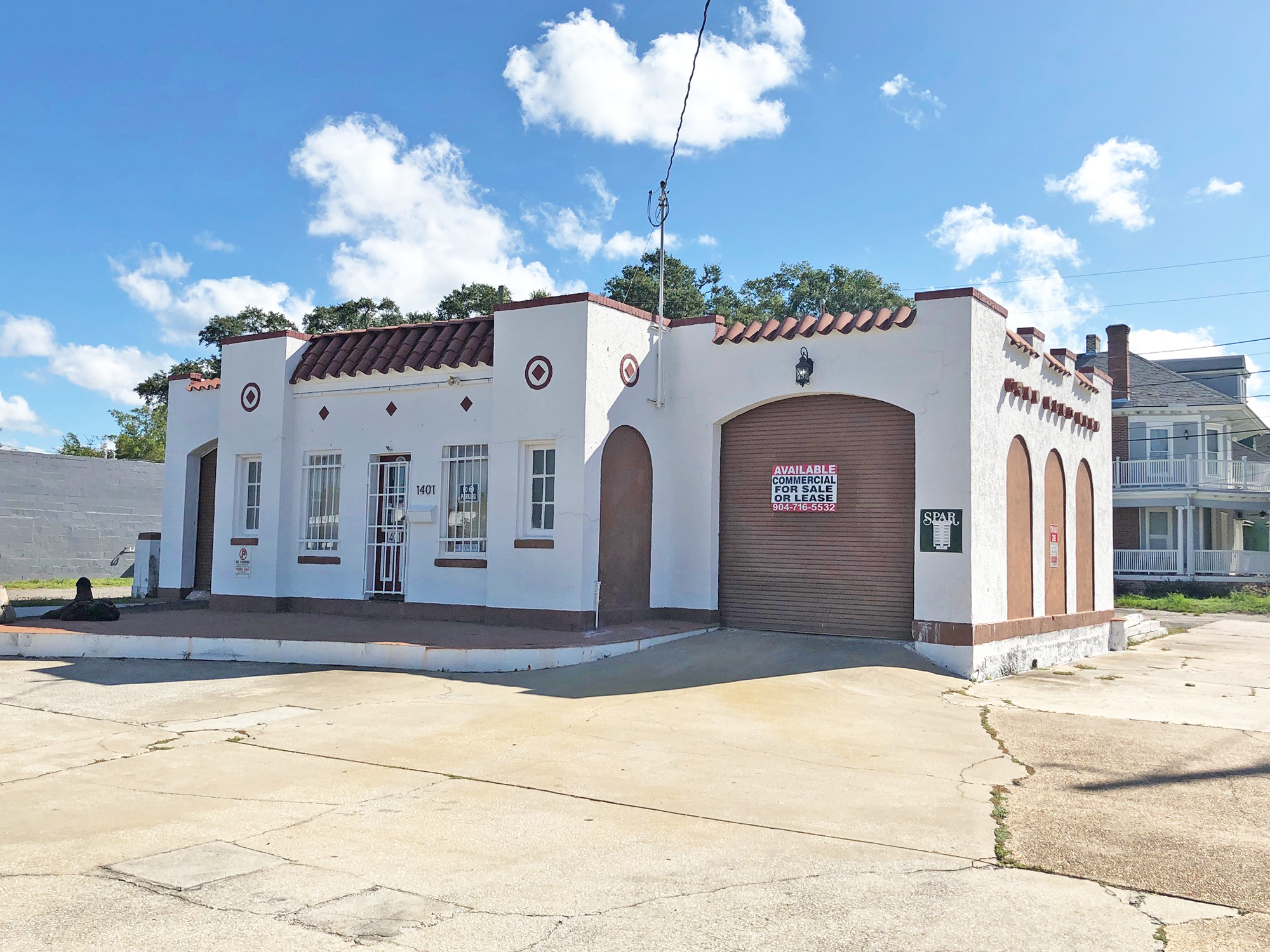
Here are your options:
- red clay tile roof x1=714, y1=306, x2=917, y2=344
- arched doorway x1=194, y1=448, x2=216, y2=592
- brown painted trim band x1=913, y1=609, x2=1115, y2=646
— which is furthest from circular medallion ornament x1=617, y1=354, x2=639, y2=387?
arched doorway x1=194, y1=448, x2=216, y2=592

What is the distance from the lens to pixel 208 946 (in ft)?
12.7

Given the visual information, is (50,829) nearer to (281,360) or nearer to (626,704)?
(626,704)

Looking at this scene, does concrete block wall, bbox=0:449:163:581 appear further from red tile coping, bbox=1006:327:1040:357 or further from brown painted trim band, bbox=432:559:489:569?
red tile coping, bbox=1006:327:1040:357

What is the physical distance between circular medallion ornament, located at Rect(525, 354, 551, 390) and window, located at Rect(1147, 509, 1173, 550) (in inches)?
1102

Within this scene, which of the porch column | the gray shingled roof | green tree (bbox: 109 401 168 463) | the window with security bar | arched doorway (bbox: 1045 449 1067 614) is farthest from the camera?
green tree (bbox: 109 401 168 463)

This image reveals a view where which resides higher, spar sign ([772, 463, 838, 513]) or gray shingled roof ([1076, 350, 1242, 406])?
gray shingled roof ([1076, 350, 1242, 406])

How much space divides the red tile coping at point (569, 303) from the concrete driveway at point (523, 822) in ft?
17.4

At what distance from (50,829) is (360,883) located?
220cm

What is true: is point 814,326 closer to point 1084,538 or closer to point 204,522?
point 1084,538

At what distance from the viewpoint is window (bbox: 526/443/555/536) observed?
1343cm

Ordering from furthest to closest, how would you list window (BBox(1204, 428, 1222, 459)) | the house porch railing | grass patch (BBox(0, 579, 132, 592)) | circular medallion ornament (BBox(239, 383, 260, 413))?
window (BBox(1204, 428, 1222, 459))
the house porch railing
grass patch (BBox(0, 579, 132, 592))
circular medallion ornament (BBox(239, 383, 260, 413))

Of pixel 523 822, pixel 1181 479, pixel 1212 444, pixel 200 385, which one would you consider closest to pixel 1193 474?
pixel 1181 479

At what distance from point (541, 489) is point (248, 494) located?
595 cm

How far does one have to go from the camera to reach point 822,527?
43.7 ft
